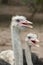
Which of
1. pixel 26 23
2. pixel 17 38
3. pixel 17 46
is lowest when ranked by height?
pixel 17 46

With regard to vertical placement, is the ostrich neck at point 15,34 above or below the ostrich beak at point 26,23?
below

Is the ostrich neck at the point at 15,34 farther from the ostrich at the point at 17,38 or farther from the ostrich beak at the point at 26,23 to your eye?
the ostrich beak at the point at 26,23

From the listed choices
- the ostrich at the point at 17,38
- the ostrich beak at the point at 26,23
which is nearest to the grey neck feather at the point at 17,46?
the ostrich at the point at 17,38

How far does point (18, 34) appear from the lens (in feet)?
17.7

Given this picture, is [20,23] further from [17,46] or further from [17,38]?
[17,46]

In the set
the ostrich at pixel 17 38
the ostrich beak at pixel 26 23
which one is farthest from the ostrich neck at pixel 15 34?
the ostrich beak at pixel 26 23

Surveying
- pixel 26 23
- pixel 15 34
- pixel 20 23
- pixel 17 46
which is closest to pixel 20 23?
pixel 20 23

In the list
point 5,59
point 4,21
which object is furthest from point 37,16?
point 5,59

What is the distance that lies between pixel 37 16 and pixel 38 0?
2.30 metres

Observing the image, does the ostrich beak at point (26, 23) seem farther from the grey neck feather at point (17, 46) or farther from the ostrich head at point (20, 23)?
the grey neck feather at point (17, 46)

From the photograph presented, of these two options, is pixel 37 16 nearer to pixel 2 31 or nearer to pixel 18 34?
pixel 2 31

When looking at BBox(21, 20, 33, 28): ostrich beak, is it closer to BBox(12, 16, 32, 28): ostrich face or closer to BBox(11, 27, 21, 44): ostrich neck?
BBox(12, 16, 32, 28): ostrich face

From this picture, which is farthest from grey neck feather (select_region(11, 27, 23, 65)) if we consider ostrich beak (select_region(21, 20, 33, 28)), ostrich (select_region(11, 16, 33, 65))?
ostrich beak (select_region(21, 20, 33, 28))

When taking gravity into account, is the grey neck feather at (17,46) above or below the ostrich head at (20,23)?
below
